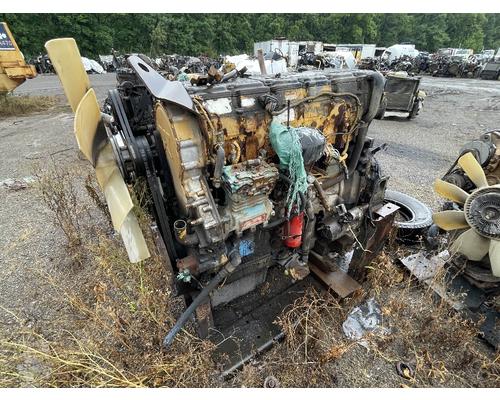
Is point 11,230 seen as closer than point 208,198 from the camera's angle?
No

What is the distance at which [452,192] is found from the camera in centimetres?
300

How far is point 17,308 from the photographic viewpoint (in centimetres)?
279

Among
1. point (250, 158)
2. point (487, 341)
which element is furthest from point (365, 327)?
point (250, 158)

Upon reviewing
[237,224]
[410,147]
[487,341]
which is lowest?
[410,147]

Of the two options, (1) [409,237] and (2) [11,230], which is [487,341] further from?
(2) [11,230]

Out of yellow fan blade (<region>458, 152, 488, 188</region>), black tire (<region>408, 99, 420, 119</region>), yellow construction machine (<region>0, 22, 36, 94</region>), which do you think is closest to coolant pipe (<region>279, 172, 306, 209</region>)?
yellow fan blade (<region>458, 152, 488, 188</region>)

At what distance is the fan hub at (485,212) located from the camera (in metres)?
2.52

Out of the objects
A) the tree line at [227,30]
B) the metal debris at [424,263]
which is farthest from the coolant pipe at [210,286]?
the tree line at [227,30]

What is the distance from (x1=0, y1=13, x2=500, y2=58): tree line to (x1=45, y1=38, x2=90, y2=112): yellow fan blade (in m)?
22.7

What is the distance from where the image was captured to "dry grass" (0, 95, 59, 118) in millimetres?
9977

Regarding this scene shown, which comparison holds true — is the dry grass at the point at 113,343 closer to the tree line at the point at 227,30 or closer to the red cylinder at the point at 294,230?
the red cylinder at the point at 294,230

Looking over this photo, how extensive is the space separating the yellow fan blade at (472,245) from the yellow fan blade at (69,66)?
3.66 metres

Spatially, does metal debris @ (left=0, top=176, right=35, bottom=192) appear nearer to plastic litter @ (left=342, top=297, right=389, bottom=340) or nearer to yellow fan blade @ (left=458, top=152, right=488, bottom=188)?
plastic litter @ (left=342, top=297, right=389, bottom=340)

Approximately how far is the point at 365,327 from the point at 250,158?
198 centimetres
